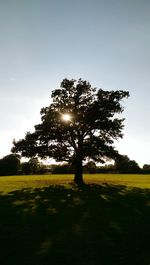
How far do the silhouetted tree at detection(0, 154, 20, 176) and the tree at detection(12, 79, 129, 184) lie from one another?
6171 cm

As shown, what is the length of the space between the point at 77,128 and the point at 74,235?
3761 centimetres

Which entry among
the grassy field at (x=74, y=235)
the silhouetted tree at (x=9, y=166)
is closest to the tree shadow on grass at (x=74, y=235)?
the grassy field at (x=74, y=235)

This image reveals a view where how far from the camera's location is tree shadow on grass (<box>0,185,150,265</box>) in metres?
11.5

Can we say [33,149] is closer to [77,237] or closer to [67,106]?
[67,106]

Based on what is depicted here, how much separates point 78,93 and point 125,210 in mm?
33244

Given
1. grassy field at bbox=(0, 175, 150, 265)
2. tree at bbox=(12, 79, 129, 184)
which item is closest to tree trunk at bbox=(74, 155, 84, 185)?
tree at bbox=(12, 79, 129, 184)

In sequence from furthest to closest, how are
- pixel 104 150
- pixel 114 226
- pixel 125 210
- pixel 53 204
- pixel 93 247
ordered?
pixel 104 150 < pixel 53 204 < pixel 125 210 < pixel 114 226 < pixel 93 247

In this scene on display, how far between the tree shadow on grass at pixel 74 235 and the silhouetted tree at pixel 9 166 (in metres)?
90.1

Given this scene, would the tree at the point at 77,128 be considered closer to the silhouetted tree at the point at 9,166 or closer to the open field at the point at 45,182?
the open field at the point at 45,182

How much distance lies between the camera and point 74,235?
48.0 ft

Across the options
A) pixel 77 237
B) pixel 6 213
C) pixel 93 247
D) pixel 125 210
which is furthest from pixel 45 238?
pixel 125 210

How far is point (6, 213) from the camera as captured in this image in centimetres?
2031

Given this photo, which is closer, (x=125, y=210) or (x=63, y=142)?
(x=125, y=210)

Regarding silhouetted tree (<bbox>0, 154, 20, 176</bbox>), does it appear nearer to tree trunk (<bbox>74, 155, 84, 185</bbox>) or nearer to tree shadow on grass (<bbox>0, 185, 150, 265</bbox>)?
tree trunk (<bbox>74, 155, 84, 185</bbox>)
